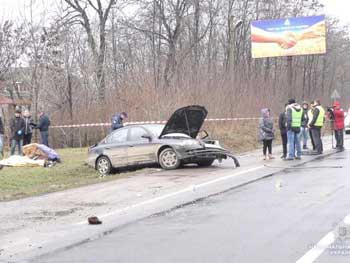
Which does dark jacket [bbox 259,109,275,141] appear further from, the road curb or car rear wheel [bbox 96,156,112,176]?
car rear wheel [bbox 96,156,112,176]

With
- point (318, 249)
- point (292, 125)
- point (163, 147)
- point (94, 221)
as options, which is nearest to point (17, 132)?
point (163, 147)

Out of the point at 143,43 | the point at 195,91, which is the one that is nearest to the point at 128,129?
the point at 195,91

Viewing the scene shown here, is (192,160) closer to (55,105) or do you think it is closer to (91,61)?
(55,105)

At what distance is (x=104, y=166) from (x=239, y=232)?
1073cm

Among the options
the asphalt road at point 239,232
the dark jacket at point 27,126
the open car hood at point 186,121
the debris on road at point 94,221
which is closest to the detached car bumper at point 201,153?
the open car hood at point 186,121

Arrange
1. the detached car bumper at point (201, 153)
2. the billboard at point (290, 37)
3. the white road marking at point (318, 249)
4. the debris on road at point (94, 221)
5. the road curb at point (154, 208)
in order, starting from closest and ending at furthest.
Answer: the white road marking at point (318, 249), the road curb at point (154, 208), the debris on road at point (94, 221), the detached car bumper at point (201, 153), the billboard at point (290, 37)

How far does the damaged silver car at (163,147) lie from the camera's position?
56.9 ft

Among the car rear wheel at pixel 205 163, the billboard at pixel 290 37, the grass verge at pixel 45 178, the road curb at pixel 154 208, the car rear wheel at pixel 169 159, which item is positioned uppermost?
the billboard at pixel 290 37

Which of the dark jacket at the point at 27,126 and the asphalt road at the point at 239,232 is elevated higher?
the dark jacket at the point at 27,126

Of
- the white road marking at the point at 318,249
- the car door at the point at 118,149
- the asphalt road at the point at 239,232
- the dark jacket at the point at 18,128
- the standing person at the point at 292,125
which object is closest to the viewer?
the white road marking at the point at 318,249

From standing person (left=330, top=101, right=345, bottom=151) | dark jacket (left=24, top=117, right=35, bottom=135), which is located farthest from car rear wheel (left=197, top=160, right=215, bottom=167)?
dark jacket (left=24, top=117, right=35, bottom=135)

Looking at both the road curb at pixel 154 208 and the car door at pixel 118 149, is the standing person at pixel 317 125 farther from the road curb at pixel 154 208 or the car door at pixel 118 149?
the car door at pixel 118 149

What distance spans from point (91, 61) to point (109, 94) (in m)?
7.09

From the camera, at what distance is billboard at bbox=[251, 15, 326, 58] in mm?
37188
